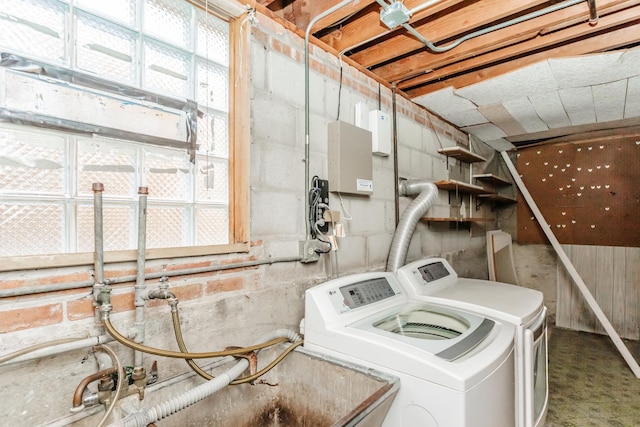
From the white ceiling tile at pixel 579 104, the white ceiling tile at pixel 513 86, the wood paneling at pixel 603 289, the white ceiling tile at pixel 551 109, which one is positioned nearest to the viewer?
the white ceiling tile at pixel 513 86

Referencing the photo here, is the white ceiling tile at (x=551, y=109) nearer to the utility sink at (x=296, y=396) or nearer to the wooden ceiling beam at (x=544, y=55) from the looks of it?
the wooden ceiling beam at (x=544, y=55)

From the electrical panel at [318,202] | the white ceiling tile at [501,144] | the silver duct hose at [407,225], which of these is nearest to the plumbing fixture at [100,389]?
the electrical panel at [318,202]

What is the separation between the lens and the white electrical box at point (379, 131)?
2143 millimetres

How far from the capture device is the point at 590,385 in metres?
2.59

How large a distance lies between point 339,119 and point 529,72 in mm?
1295

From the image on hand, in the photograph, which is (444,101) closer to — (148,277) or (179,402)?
(148,277)

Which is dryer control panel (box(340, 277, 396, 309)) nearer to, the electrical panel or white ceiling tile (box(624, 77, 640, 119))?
the electrical panel

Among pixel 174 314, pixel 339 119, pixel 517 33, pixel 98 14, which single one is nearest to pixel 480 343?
pixel 174 314

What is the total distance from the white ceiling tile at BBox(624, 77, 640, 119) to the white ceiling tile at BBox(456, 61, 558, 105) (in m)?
0.47

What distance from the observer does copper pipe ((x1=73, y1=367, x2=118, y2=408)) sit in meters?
0.96

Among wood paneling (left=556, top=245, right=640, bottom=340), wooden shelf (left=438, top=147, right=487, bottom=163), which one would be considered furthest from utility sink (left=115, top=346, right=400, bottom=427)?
wood paneling (left=556, top=245, right=640, bottom=340)

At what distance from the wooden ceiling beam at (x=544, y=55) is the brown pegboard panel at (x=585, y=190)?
2.33 metres

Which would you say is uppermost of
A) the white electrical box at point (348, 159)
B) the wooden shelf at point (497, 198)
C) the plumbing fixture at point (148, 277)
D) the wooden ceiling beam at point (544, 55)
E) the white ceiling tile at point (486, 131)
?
the wooden ceiling beam at point (544, 55)

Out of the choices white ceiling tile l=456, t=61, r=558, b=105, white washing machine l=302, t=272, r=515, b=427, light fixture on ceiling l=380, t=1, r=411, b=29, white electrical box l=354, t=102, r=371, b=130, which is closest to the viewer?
white washing machine l=302, t=272, r=515, b=427
